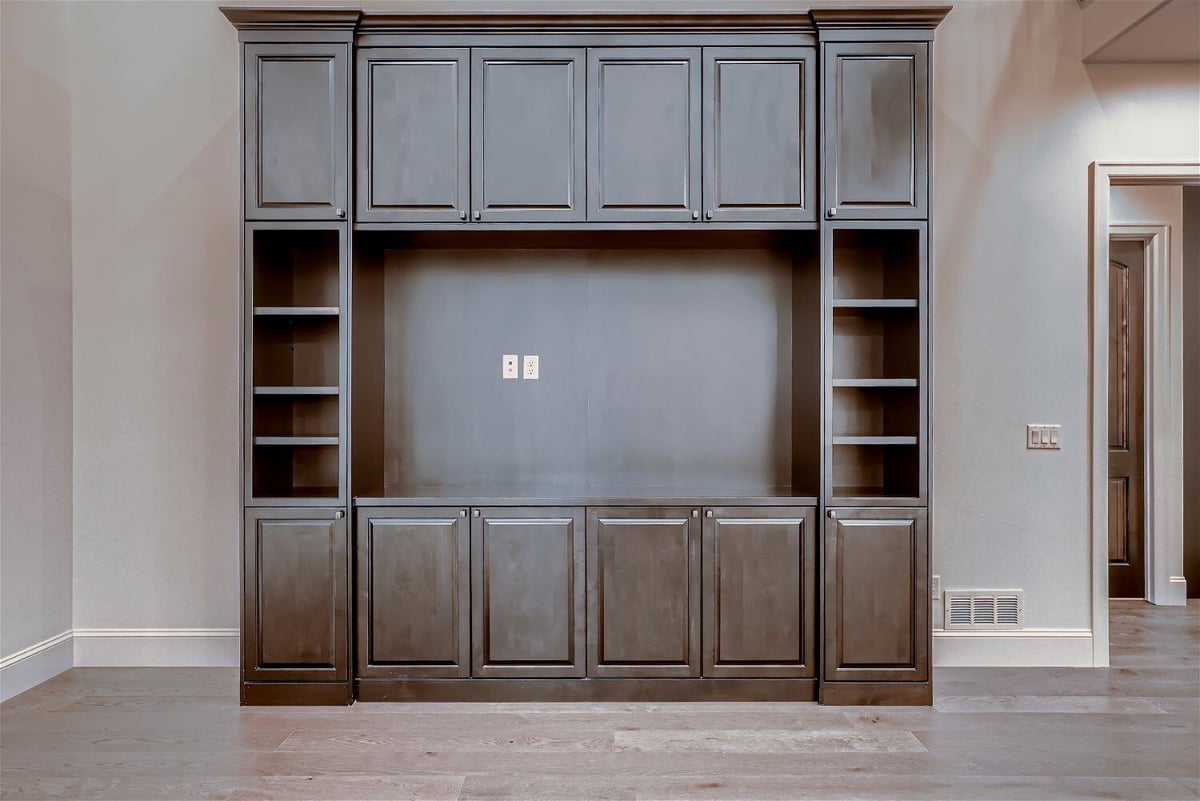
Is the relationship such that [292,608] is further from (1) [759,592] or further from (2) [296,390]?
(1) [759,592]

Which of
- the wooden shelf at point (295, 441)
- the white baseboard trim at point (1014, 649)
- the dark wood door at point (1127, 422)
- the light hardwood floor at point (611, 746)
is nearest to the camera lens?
the light hardwood floor at point (611, 746)

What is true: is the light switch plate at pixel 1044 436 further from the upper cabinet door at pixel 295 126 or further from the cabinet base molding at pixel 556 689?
the upper cabinet door at pixel 295 126

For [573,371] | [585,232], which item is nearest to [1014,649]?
[573,371]

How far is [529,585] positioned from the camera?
283cm

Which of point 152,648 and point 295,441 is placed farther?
point 152,648

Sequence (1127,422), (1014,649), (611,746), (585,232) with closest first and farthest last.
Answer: (611,746)
(585,232)
(1014,649)
(1127,422)

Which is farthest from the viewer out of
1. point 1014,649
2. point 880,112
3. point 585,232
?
point 1014,649

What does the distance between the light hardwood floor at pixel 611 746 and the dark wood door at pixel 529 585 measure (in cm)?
23

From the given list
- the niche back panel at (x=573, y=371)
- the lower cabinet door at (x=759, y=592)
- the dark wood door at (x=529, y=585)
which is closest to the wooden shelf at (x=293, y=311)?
the niche back panel at (x=573, y=371)

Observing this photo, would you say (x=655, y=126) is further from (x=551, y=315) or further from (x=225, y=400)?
(x=225, y=400)

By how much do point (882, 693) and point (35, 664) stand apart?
11.7ft

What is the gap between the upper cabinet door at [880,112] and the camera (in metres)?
2.77

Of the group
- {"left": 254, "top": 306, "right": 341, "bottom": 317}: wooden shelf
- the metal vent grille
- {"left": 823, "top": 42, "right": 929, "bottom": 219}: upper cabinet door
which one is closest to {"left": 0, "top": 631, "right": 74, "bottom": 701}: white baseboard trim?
{"left": 254, "top": 306, "right": 341, "bottom": 317}: wooden shelf

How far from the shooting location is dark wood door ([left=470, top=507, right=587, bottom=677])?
111 inches
